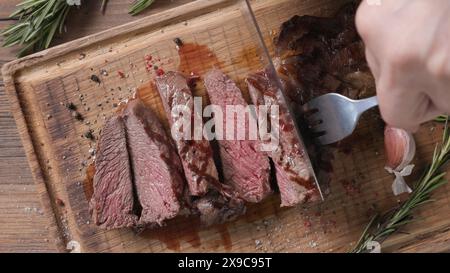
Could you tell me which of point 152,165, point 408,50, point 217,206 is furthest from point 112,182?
point 408,50

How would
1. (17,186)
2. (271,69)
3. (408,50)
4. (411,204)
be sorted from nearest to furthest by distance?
1. (408,50)
2. (271,69)
3. (411,204)
4. (17,186)

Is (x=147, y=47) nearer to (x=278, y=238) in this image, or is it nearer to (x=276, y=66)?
(x=276, y=66)

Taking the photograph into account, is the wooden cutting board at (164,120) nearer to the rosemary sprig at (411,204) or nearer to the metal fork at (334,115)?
the rosemary sprig at (411,204)

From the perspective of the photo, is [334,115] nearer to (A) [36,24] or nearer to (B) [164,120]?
(B) [164,120]

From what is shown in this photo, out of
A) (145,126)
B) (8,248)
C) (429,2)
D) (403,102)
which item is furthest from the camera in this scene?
(8,248)

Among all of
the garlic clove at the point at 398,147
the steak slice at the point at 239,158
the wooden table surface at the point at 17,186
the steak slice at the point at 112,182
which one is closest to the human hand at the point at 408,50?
Answer: the garlic clove at the point at 398,147

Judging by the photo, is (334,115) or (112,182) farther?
(112,182)
